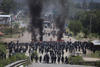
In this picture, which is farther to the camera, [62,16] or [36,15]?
[62,16]

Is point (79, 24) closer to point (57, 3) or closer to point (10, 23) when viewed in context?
point (57, 3)

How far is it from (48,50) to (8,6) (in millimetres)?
14167

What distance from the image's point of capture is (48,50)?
709 inches

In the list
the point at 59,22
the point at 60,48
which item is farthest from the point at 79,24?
the point at 60,48

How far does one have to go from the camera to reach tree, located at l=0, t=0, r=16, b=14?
97.9 feet

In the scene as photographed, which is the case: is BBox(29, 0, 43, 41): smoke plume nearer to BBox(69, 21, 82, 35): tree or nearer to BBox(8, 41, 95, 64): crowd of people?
BBox(69, 21, 82, 35): tree

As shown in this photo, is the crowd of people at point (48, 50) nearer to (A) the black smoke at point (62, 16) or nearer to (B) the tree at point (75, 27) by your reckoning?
(A) the black smoke at point (62, 16)

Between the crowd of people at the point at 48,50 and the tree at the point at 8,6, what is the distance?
10.6 meters

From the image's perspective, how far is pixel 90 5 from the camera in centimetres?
4578

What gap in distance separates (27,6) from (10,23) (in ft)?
10.8

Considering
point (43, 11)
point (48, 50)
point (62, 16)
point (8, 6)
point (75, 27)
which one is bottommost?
point (48, 50)

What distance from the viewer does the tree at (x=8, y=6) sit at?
2984 cm

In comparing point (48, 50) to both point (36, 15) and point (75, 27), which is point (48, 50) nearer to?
point (36, 15)

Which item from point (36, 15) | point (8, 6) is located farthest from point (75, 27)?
point (8, 6)
